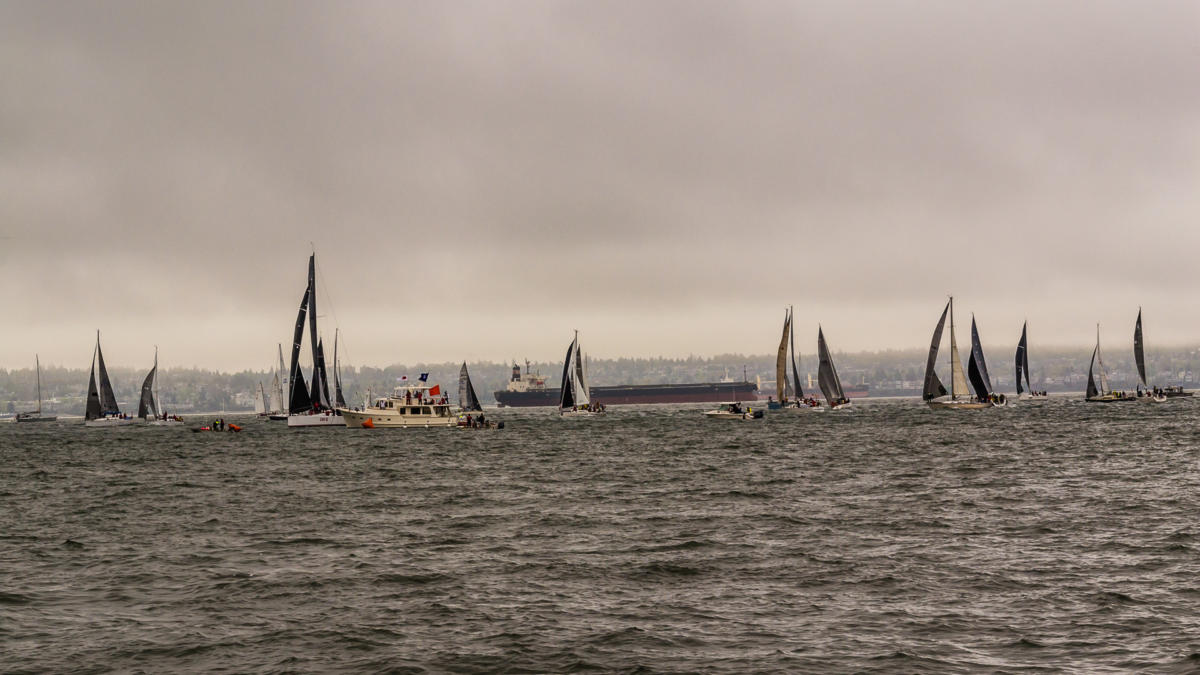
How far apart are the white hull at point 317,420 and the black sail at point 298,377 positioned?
131cm

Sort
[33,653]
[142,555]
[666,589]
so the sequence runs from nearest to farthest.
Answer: [33,653] < [666,589] < [142,555]

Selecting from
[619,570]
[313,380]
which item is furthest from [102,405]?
[619,570]

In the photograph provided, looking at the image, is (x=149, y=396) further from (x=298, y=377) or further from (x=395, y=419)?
(x=395, y=419)

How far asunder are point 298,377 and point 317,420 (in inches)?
221

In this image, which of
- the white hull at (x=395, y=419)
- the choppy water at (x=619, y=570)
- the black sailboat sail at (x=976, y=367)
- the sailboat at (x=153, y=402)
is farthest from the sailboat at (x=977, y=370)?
the sailboat at (x=153, y=402)

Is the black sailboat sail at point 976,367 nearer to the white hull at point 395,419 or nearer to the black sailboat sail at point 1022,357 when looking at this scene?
the black sailboat sail at point 1022,357

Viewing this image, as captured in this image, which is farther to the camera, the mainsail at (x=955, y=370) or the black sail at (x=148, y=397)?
the black sail at (x=148, y=397)

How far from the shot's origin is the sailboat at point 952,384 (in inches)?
5655

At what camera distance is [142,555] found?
30531 millimetres

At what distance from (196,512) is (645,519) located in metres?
17.6

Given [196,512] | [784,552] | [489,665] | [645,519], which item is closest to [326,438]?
[196,512]

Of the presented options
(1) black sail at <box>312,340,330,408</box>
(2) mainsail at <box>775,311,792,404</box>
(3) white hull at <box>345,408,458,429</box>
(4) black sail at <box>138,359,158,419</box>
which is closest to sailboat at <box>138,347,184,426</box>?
(4) black sail at <box>138,359,158,419</box>

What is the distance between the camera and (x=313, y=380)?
13325 centimetres

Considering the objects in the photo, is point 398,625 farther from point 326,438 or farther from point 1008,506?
point 326,438
